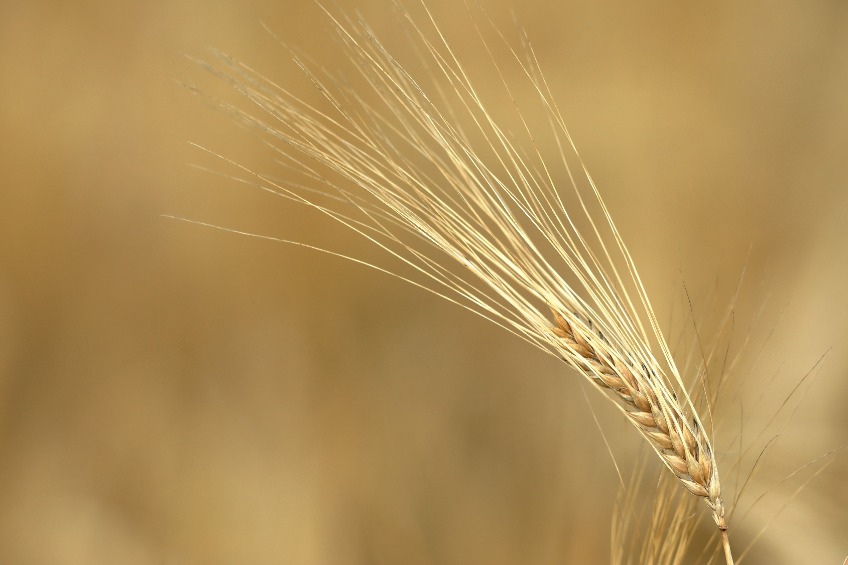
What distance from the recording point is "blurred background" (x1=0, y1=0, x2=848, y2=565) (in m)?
1.28

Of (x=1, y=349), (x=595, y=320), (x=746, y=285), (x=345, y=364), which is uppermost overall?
(x=746, y=285)

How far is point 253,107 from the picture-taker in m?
1.35

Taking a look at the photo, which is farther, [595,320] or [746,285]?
[746,285]

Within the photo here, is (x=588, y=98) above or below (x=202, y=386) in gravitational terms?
above

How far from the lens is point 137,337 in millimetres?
1439

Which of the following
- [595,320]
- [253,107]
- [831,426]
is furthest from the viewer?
[253,107]

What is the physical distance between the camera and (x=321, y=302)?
1.43m

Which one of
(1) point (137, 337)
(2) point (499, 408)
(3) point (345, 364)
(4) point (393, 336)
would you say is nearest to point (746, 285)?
(2) point (499, 408)

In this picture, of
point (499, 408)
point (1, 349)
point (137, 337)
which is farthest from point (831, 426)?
point (1, 349)

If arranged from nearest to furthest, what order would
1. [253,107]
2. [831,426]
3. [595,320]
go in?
1. [595,320]
2. [831,426]
3. [253,107]

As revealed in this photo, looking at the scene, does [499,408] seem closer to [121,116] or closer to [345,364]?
[345,364]

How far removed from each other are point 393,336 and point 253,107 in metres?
0.50

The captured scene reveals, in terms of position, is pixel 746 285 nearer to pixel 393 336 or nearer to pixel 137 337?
pixel 393 336

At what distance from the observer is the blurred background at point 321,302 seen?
1281 millimetres
